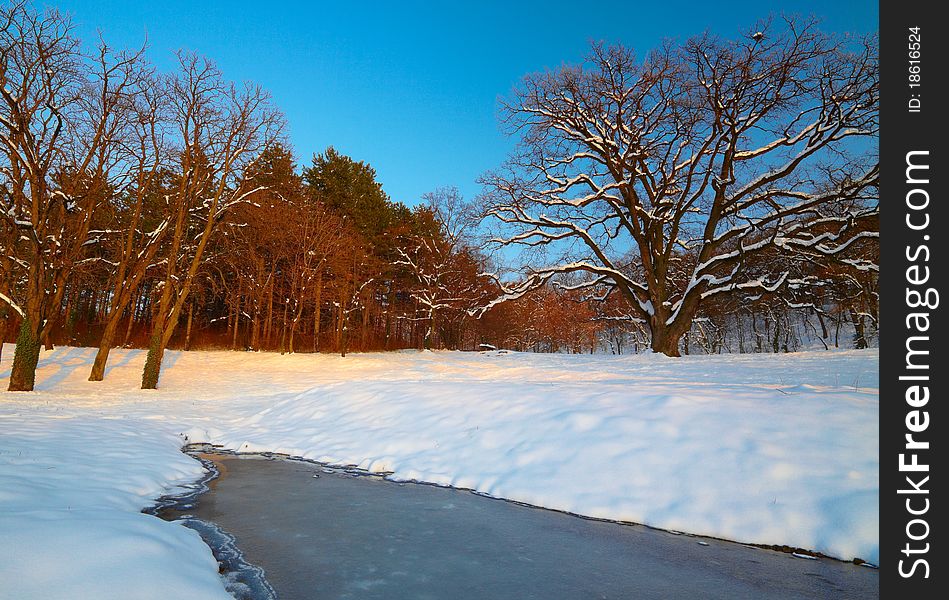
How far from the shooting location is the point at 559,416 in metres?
6.97

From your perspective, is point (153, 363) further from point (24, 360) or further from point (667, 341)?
point (667, 341)

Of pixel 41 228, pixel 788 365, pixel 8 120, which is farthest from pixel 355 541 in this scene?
pixel 8 120

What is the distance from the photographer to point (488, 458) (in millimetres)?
6566

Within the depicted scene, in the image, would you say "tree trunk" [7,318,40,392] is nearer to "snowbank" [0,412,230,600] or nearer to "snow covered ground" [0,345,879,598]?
"snow covered ground" [0,345,879,598]

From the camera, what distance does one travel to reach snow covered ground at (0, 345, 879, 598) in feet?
9.91

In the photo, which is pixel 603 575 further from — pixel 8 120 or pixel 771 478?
pixel 8 120

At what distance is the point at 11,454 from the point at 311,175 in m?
34.9

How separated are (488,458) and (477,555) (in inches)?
111

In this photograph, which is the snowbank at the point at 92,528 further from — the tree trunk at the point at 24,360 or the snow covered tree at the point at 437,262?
the snow covered tree at the point at 437,262
